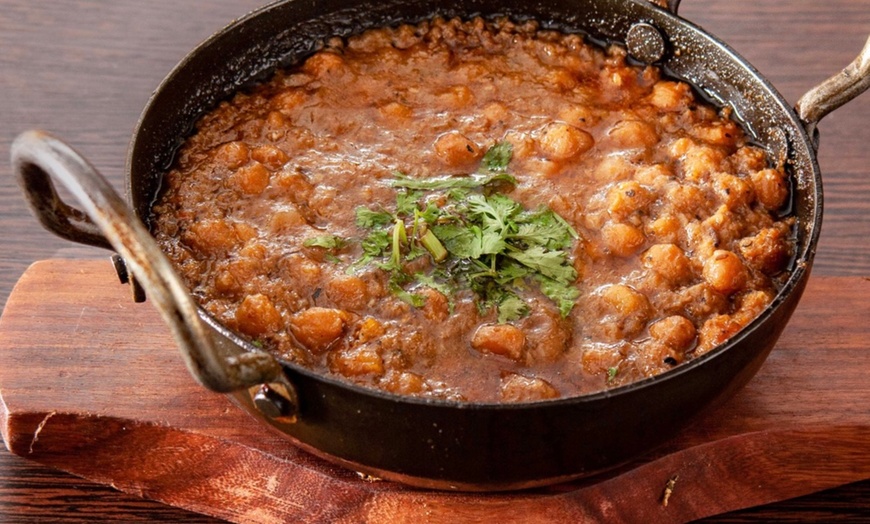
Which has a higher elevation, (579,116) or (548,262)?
(579,116)

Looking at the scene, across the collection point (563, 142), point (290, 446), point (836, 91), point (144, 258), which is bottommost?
point (290, 446)

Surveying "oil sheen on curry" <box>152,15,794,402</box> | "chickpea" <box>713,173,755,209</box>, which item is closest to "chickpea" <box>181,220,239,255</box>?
"oil sheen on curry" <box>152,15,794,402</box>

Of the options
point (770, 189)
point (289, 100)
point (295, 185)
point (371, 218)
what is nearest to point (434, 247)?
point (371, 218)

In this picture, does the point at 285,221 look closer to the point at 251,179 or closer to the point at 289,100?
the point at 251,179

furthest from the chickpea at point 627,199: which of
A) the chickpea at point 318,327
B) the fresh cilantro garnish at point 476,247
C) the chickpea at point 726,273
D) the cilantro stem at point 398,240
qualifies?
the chickpea at point 318,327

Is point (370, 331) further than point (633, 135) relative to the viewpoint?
No

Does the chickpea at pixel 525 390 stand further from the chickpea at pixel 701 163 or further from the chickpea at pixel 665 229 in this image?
the chickpea at pixel 701 163
